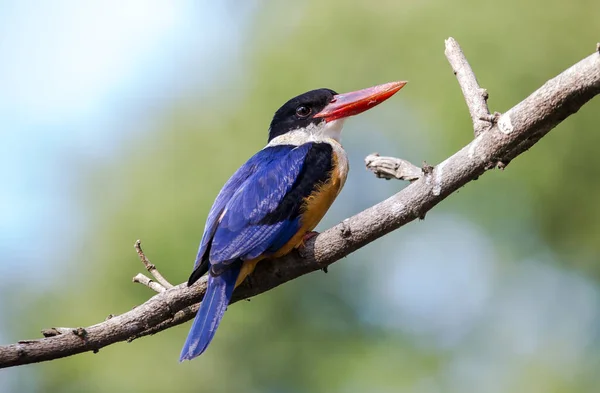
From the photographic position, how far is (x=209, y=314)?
→ 322 cm

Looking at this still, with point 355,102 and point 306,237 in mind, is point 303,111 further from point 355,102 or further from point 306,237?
point 306,237

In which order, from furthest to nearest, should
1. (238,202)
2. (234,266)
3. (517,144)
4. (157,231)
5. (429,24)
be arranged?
(429,24)
(157,231)
(238,202)
(234,266)
(517,144)

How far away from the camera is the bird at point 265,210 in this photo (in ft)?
10.8

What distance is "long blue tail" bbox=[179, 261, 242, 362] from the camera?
319cm

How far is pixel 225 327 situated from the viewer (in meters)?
9.41

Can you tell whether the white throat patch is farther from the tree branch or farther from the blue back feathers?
the tree branch

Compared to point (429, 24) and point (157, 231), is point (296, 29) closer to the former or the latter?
point (429, 24)

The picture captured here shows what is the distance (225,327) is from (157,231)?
167 centimetres

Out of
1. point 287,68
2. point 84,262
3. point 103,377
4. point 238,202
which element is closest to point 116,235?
point 84,262

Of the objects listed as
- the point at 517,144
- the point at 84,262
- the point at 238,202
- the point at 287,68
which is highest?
the point at 287,68

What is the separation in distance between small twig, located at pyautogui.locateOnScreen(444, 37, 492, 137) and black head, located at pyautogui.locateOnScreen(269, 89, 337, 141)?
1249 mm

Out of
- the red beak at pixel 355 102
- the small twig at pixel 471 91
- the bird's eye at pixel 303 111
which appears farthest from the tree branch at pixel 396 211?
the bird's eye at pixel 303 111

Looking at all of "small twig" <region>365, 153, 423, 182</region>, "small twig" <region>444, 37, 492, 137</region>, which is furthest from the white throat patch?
"small twig" <region>444, 37, 492, 137</region>

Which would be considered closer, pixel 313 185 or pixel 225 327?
pixel 313 185
